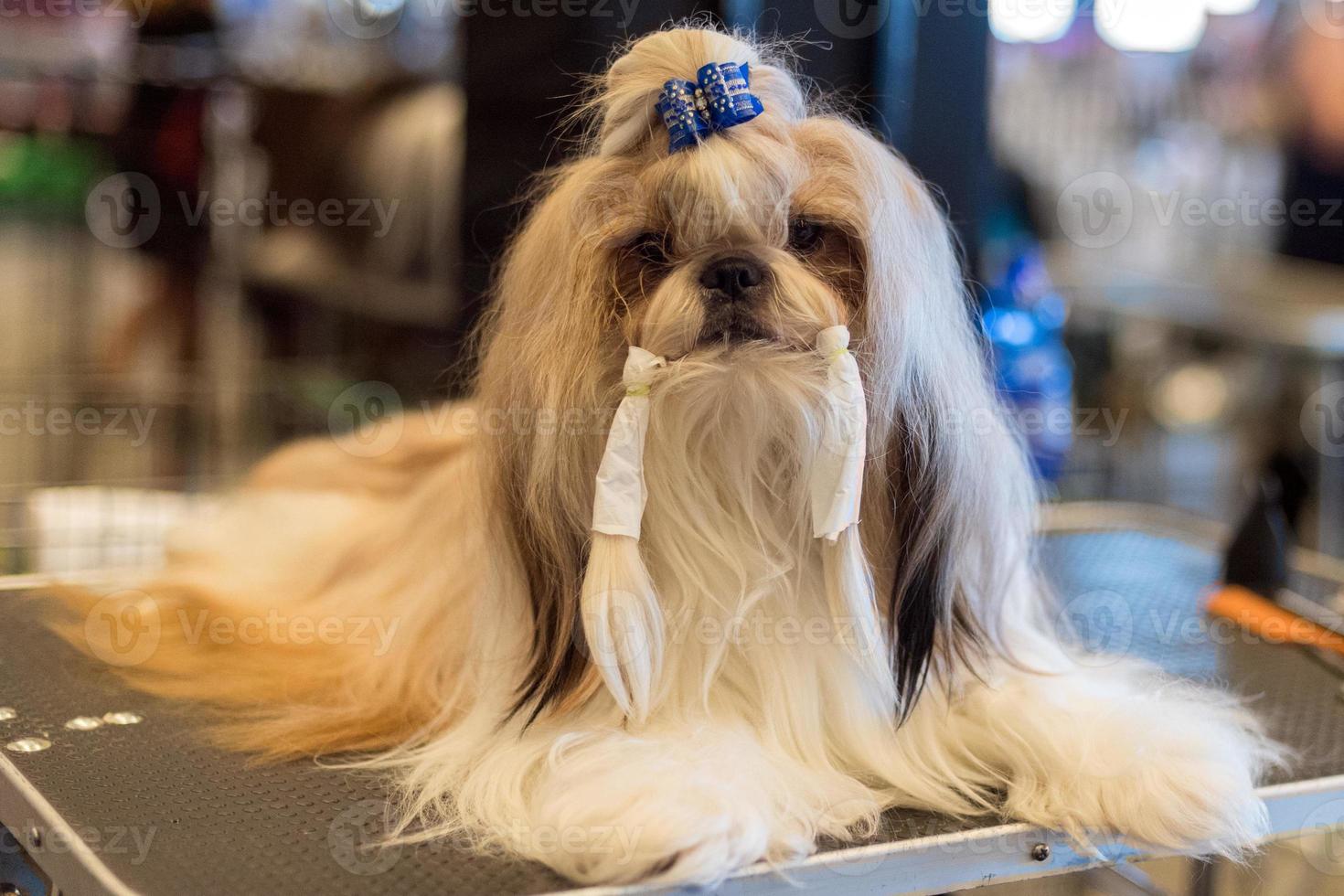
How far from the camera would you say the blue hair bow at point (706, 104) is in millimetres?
1521

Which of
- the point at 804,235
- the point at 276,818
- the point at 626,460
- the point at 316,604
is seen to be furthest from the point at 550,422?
the point at 316,604

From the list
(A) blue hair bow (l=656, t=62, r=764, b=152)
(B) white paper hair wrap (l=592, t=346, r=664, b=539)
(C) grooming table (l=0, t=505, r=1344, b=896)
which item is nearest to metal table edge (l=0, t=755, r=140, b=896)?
(C) grooming table (l=0, t=505, r=1344, b=896)

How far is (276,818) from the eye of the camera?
5.19 feet

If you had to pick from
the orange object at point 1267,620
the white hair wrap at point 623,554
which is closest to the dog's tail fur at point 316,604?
the white hair wrap at point 623,554

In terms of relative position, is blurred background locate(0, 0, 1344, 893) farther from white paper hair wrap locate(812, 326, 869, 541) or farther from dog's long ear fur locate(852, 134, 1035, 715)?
white paper hair wrap locate(812, 326, 869, 541)

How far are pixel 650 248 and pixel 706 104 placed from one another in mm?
170

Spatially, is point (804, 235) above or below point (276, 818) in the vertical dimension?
above

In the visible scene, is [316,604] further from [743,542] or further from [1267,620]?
[1267,620]

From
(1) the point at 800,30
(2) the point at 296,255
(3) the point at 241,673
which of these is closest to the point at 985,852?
(3) the point at 241,673

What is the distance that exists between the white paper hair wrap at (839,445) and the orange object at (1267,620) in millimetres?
1184

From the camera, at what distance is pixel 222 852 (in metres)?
1.49

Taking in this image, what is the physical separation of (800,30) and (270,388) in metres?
2.22

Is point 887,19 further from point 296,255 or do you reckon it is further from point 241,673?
point 296,255

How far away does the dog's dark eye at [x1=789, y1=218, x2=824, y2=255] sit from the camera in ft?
5.14
